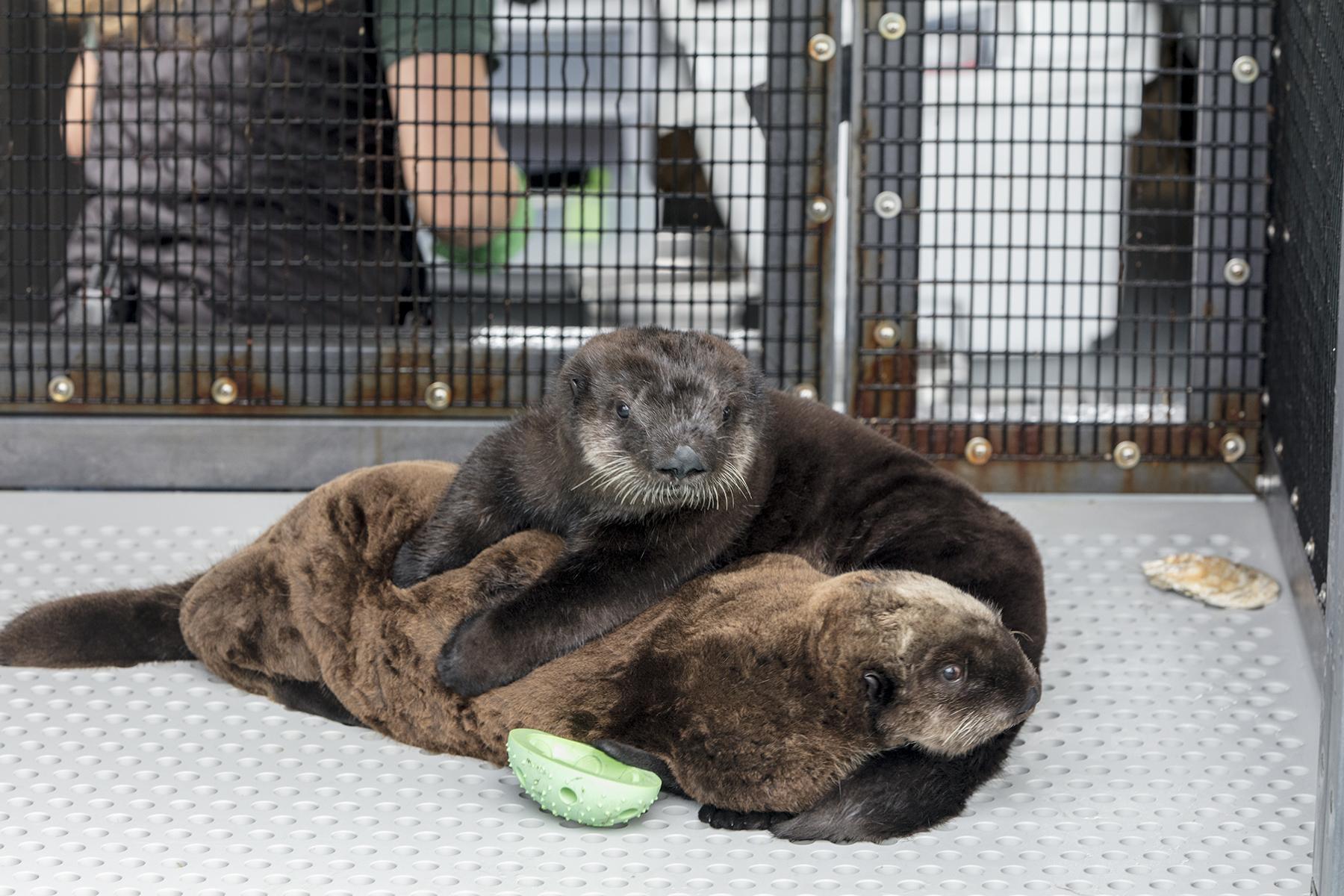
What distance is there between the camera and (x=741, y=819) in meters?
1.73

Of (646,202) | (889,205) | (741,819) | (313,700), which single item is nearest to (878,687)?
(741,819)

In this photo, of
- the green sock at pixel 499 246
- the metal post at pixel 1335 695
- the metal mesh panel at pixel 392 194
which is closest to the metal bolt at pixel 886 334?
the metal mesh panel at pixel 392 194

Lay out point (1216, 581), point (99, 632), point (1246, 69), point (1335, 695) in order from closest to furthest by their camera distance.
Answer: point (1335, 695) → point (99, 632) → point (1216, 581) → point (1246, 69)

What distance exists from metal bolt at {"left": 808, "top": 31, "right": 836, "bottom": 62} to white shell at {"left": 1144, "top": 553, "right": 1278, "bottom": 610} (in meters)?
1.10

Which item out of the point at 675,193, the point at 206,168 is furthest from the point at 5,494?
the point at 675,193

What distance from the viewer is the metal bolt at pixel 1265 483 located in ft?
8.98

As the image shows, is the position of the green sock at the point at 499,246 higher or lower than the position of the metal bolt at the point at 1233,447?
higher

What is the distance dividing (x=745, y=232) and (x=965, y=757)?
131 cm

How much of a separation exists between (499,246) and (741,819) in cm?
156

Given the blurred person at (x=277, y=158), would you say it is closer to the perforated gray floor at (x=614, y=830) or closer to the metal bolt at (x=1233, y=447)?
the perforated gray floor at (x=614, y=830)

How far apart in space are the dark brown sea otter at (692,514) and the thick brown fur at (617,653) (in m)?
0.03

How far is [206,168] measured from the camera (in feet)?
9.82

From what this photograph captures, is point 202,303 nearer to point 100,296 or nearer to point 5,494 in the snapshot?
point 100,296

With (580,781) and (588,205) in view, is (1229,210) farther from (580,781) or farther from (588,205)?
(580,781)
